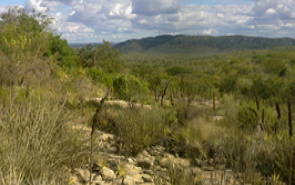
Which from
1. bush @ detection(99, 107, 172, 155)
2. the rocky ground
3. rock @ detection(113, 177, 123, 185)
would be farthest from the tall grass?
bush @ detection(99, 107, 172, 155)

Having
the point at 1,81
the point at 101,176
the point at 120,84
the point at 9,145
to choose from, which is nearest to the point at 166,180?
the point at 101,176

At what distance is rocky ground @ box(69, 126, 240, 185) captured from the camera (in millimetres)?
3639

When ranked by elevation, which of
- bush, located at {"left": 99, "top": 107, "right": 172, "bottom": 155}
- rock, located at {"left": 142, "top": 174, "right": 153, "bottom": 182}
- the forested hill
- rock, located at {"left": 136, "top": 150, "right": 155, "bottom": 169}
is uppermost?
the forested hill

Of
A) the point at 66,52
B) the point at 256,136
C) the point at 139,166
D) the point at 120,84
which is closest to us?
the point at 139,166

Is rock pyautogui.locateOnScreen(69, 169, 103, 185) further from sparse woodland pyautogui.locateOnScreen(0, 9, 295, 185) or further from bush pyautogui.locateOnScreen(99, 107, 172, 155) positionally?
bush pyautogui.locateOnScreen(99, 107, 172, 155)

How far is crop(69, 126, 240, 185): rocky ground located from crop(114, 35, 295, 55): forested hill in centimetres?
15090

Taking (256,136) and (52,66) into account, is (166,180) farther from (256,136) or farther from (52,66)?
(52,66)

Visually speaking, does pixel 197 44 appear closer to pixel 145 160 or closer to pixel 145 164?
pixel 145 160

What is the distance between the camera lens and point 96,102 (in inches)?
346

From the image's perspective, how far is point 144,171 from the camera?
15.1 ft

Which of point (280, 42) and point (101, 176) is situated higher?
point (280, 42)

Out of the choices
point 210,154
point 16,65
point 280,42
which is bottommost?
point 210,154

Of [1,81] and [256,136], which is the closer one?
[256,136]

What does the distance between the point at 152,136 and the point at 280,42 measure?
167 m
